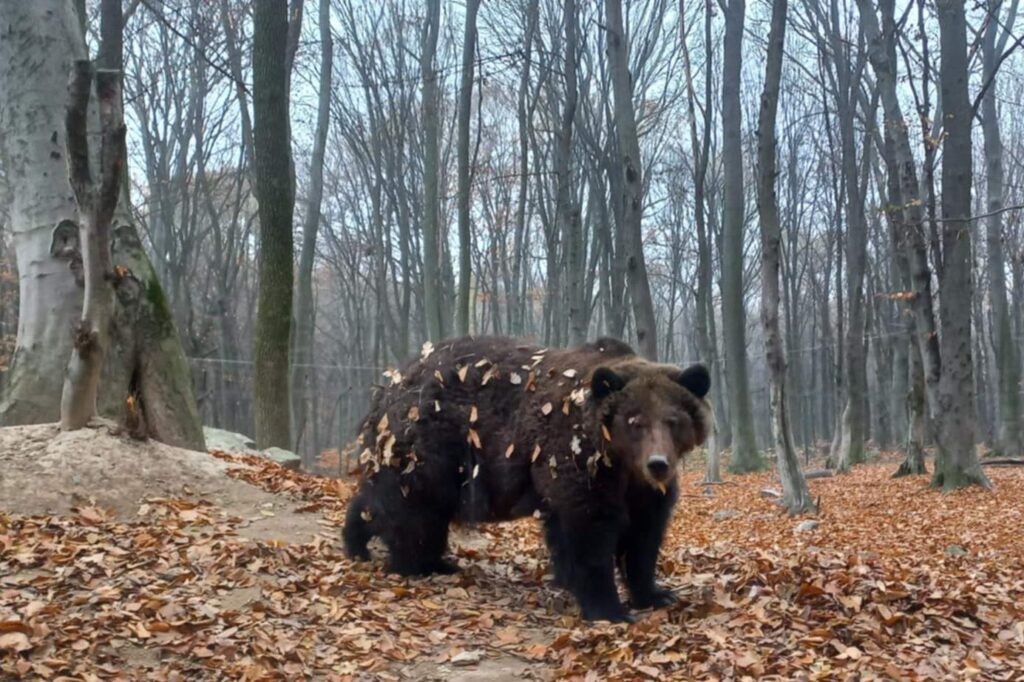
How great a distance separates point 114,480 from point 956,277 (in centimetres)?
1288

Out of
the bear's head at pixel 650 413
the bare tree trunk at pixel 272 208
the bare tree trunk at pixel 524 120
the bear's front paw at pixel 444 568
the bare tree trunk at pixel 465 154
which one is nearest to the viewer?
the bear's head at pixel 650 413

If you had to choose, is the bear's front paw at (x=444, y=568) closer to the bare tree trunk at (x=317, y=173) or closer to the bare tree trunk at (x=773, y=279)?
the bare tree trunk at (x=773, y=279)

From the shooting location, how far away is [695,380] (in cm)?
602

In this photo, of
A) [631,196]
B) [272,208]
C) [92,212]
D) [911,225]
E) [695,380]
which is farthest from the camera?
[911,225]

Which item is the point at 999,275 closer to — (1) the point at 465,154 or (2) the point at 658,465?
(1) the point at 465,154

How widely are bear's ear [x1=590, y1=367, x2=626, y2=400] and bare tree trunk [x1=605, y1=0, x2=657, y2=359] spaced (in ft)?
23.2

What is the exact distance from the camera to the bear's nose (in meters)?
5.50

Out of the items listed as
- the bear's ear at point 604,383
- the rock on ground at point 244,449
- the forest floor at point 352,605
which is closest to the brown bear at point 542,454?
the bear's ear at point 604,383

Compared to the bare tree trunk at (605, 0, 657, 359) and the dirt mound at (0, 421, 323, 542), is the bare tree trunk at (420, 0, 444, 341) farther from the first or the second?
the dirt mound at (0, 421, 323, 542)

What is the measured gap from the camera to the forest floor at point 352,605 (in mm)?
4848

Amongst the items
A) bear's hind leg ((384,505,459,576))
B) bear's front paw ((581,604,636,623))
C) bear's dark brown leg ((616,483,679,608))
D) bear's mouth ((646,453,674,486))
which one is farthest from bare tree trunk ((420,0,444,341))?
bear's mouth ((646,453,674,486))

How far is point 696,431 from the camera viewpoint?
238 inches

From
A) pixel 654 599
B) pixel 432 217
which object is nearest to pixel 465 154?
pixel 432 217

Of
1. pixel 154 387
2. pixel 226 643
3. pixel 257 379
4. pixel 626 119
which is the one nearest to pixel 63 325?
pixel 154 387
